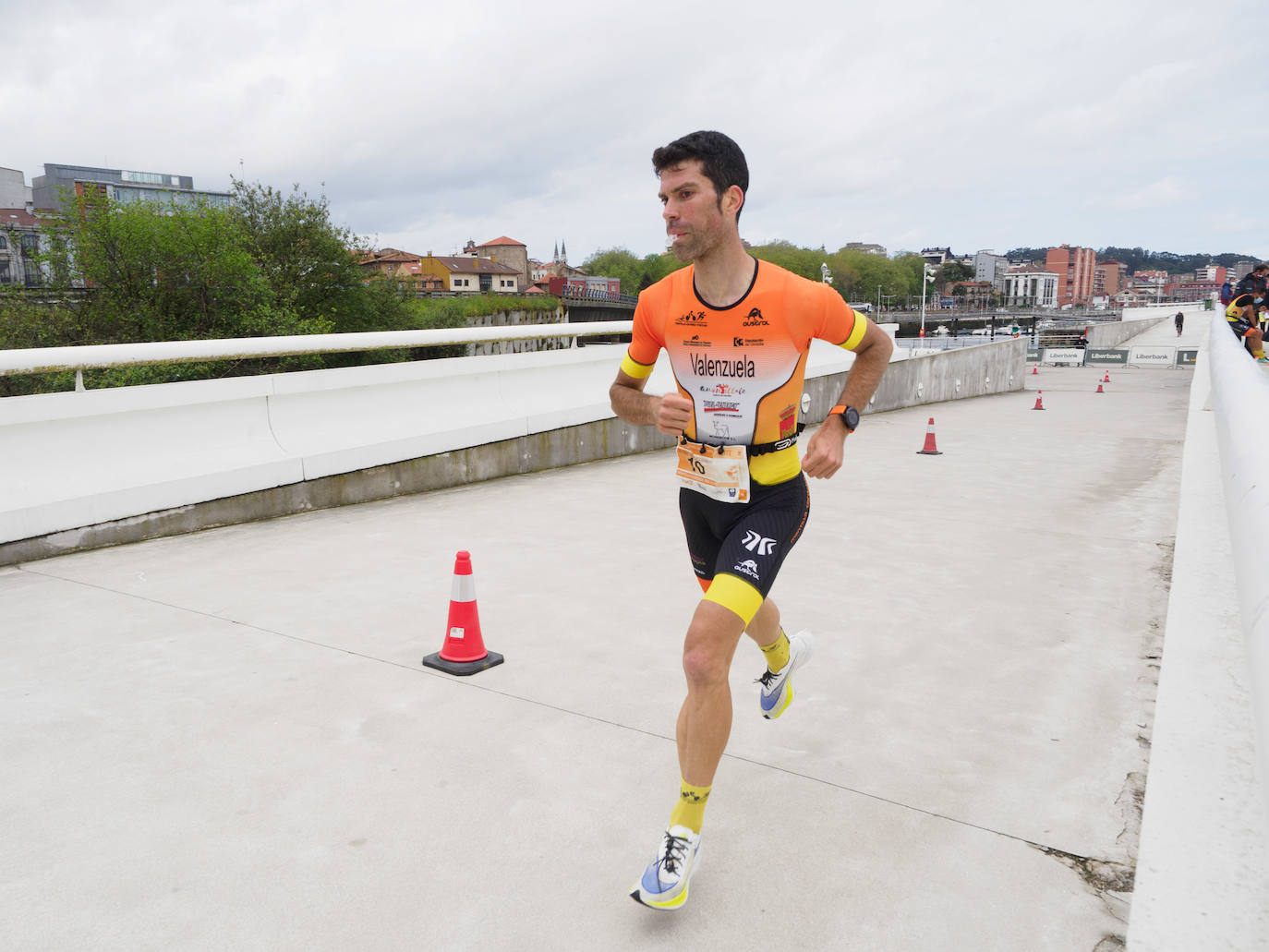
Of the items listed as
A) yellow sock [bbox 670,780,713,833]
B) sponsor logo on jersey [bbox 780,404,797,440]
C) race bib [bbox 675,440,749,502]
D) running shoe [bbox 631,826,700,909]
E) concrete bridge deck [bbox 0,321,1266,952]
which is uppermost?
sponsor logo on jersey [bbox 780,404,797,440]

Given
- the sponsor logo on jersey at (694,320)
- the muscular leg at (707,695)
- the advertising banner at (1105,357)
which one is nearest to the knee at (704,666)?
the muscular leg at (707,695)

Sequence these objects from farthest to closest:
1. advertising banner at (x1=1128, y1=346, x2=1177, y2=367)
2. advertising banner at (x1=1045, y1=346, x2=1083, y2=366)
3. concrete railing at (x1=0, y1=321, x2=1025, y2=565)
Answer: advertising banner at (x1=1045, y1=346, x2=1083, y2=366) → advertising banner at (x1=1128, y1=346, x2=1177, y2=367) → concrete railing at (x1=0, y1=321, x2=1025, y2=565)

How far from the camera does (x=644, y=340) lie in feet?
11.5

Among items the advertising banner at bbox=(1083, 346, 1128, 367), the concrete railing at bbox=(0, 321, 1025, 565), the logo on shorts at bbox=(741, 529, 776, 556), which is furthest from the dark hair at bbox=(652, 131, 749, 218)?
the advertising banner at bbox=(1083, 346, 1128, 367)

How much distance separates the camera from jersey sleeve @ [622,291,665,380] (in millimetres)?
3420

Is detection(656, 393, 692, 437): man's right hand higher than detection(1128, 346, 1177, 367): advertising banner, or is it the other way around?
detection(656, 393, 692, 437): man's right hand

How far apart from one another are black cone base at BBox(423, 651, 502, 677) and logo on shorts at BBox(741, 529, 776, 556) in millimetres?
1805

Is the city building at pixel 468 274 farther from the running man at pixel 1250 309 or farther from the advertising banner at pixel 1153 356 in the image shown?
the running man at pixel 1250 309

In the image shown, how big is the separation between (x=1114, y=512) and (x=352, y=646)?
7.18m

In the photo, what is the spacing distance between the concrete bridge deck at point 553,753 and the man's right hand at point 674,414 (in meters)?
1.33

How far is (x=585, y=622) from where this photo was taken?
507 centimetres

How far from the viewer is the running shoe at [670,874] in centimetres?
255

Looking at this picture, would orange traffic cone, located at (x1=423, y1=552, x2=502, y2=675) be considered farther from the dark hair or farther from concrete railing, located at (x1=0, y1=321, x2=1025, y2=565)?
concrete railing, located at (x1=0, y1=321, x2=1025, y2=565)

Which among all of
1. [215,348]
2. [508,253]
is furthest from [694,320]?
[508,253]
